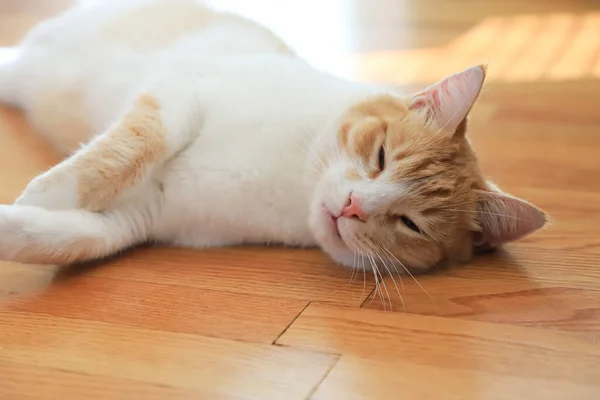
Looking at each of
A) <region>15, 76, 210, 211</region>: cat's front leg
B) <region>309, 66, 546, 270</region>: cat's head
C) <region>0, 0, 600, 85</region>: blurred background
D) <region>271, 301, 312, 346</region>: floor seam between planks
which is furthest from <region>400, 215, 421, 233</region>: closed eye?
<region>0, 0, 600, 85</region>: blurred background

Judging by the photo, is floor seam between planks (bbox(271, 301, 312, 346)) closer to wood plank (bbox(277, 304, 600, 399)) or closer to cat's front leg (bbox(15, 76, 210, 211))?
wood plank (bbox(277, 304, 600, 399))

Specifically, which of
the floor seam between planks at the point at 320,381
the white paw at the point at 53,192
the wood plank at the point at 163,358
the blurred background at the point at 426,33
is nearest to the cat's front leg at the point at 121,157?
the white paw at the point at 53,192

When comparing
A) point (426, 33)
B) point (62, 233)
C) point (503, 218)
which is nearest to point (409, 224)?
point (503, 218)

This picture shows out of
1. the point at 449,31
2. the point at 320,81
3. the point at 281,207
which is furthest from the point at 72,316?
the point at 449,31

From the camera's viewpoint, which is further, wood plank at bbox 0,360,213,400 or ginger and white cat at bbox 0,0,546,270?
ginger and white cat at bbox 0,0,546,270

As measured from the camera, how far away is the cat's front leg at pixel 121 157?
1.35m

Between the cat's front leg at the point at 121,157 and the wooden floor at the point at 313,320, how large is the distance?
138 millimetres

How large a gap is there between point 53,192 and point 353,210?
1.73 ft

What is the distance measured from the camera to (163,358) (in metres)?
1.10

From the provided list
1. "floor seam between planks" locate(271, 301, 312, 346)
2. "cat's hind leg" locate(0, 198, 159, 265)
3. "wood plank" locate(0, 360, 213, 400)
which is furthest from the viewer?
"cat's hind leg" locate(0, 198, 159, 265)

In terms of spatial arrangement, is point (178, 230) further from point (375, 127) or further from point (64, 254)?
point (375, 127)

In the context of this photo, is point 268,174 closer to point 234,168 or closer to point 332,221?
point 234,168

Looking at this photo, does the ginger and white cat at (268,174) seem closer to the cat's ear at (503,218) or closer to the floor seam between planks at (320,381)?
the cat's ear at (503,218)

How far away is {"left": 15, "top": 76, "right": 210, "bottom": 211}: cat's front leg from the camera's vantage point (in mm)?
1348
